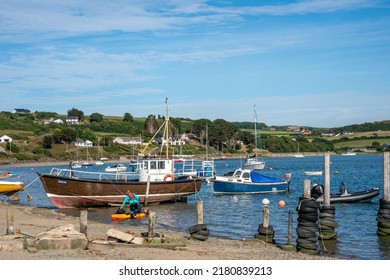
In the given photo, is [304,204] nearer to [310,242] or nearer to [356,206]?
[310,242]

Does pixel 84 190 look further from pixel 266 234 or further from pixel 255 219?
pixel 266 234

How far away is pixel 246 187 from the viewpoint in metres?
47.9

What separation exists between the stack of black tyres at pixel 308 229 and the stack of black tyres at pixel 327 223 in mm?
2882

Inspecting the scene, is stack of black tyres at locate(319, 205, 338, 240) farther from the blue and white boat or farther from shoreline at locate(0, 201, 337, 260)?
the blue and white boat

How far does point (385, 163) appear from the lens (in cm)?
2519

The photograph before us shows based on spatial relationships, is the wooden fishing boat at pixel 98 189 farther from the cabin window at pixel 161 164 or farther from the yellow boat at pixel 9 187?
the yellow boat at pixel 9 187

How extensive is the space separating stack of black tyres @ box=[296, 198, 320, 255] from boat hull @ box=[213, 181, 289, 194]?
26.4 m

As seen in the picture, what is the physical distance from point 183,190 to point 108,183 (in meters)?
6.28

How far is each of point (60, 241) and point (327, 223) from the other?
1216 cm

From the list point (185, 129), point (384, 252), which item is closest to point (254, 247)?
point (384, 252)

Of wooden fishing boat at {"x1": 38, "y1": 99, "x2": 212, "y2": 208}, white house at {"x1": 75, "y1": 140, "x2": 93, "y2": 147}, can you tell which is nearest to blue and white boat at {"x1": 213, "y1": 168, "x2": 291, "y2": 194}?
wooden fishing boat at {"x1": 38, "y1": 99, "x2": 212, "y2": 208}

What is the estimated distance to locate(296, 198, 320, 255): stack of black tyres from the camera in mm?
20859

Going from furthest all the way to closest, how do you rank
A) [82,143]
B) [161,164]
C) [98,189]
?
1. [82,143]
2. [161,164]
3. [98,189]

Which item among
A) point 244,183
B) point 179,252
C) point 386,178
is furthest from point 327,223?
point 244,183
